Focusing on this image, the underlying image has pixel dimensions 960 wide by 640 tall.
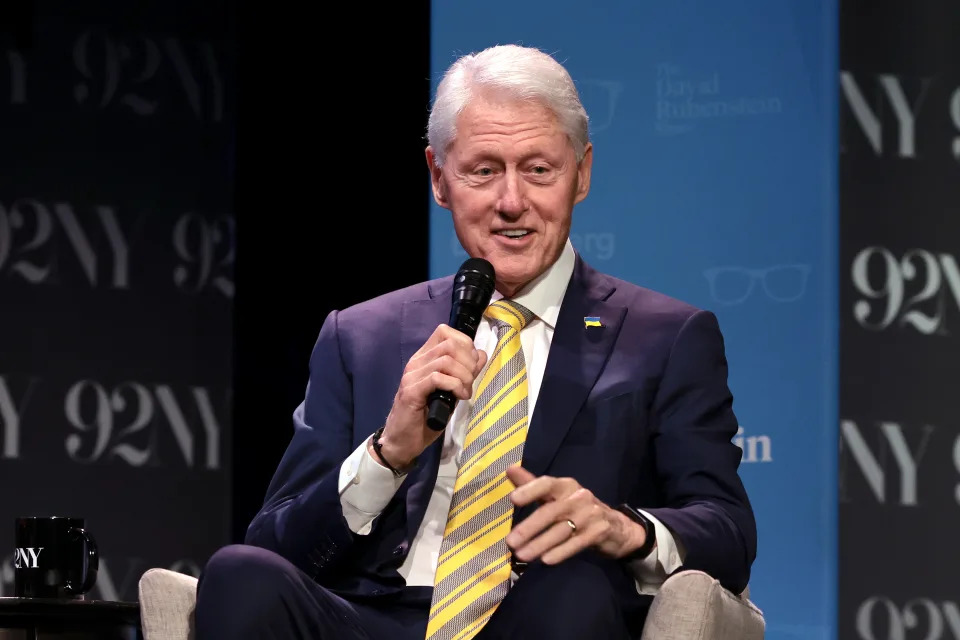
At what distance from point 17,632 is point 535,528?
0.91 metres

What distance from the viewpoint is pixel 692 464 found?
1905mm

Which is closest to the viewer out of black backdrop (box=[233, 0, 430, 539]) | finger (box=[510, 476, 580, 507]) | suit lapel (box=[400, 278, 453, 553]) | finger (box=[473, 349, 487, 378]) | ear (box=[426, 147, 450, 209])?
finger (box=[510, 476, 580, 507])

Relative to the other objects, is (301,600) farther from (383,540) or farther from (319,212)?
(319,212)

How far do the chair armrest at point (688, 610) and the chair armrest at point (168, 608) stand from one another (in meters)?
0.59

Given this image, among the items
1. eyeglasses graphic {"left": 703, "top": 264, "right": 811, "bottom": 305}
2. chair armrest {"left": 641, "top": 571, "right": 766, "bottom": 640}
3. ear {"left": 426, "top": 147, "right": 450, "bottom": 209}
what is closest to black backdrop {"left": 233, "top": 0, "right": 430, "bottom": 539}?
eyeglasses graphic {"left": 703, "top": 264, "right": 811, "bottom": 305}

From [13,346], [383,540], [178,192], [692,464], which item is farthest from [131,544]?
[692,464]

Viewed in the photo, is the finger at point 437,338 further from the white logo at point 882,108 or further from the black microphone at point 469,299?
the white logo at point 882,108

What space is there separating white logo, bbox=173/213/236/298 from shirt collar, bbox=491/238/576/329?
1857 mm

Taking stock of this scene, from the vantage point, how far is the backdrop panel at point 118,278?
3643 millimetres

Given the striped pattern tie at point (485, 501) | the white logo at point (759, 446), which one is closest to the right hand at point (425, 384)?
the striped pattern tie at point (485, 501)

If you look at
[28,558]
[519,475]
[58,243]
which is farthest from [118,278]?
[519,475]

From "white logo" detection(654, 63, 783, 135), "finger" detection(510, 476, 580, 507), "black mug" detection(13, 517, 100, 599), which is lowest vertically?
"black mug" detection(13, 517, 100, 599)

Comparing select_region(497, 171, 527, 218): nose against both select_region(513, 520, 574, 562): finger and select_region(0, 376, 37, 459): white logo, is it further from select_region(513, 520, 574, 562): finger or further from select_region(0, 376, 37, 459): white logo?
select_region(0, 376, 37, 459): white logo

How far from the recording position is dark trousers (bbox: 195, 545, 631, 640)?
160 cm
